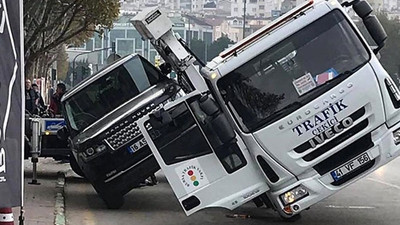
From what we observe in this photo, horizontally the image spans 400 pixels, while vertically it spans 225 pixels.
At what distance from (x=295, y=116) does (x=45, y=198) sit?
595cm

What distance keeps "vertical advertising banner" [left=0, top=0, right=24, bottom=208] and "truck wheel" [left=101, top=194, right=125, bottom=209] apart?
8.55 m

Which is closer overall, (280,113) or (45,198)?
(280,113)

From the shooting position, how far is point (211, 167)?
1114 centimetres

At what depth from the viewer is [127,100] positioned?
1605cm

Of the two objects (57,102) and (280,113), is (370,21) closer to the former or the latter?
(280,113)

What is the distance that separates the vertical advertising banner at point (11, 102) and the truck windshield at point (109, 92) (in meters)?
10.3

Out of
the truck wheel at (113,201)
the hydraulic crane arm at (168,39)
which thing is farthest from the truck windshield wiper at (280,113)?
the truck wheel at (113,201)

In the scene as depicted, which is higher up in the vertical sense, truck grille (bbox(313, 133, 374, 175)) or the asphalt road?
truck grille (bbox(313, 133, 374, 175))

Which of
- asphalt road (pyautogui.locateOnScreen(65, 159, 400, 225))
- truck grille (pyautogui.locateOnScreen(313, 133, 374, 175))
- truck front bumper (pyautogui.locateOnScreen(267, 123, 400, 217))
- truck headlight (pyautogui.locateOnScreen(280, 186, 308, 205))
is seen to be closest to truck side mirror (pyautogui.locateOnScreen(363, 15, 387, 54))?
truck front bumper (pyautogui.locateOnScreen(267, 123, 400, 217))

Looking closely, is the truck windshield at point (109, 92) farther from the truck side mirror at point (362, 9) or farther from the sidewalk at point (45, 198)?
the truck side mirror at point (362, 9)

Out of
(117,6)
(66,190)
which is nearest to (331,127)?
(66,190)

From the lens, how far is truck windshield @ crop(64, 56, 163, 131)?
1617 centimetres

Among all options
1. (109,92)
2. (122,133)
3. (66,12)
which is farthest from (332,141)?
(66,12)

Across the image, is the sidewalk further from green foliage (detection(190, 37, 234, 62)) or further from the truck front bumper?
green foliage (detection(190, 37, 234, 62))
